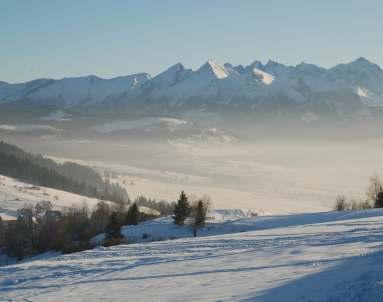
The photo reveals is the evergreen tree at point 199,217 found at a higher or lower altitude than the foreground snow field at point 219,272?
higher

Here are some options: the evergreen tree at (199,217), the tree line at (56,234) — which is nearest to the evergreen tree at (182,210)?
the evergreen tree at (199,217)

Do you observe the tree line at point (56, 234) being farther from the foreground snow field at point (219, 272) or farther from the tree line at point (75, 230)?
the foreground snow field at point (219, 272)

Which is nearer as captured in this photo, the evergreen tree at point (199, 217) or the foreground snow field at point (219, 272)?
the foreground snow field at point (219, 272)

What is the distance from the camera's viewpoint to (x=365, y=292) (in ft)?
72.4

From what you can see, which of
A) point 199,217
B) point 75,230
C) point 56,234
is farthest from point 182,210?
point 75,230

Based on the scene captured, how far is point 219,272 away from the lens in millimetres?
30312

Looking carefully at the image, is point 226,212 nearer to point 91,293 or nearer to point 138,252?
point 138,252

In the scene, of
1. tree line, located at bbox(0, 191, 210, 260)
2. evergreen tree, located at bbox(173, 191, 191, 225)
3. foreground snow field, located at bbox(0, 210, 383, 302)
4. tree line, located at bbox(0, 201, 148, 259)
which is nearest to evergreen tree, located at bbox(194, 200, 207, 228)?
tree line, located at bbox(0, 191, 210, 260)

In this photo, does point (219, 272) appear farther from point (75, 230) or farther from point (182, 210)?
point (75, 230)

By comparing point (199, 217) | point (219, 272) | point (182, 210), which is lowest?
point (219, 272)

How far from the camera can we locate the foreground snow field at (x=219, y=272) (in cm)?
2456

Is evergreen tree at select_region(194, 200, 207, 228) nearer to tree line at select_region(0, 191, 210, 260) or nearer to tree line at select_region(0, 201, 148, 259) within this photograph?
tree line at select_region(0, 191, 210, 260)

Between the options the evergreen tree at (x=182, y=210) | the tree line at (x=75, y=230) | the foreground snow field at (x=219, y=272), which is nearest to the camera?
the foreground snow field at (x=219, y=272)

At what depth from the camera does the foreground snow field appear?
80.6 feet
